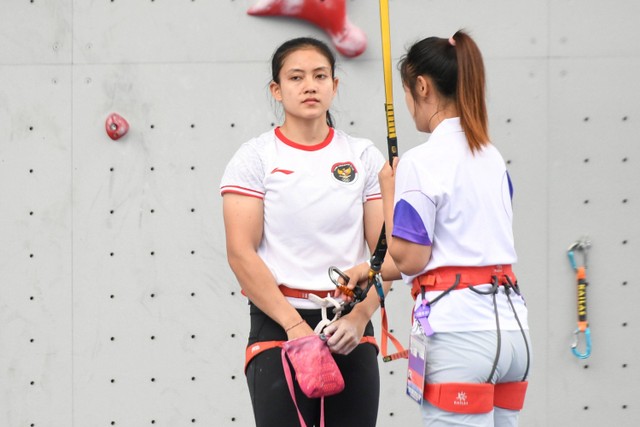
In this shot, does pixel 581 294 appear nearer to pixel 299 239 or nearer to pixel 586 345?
pixel 586 345

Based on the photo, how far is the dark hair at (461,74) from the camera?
2312 mm

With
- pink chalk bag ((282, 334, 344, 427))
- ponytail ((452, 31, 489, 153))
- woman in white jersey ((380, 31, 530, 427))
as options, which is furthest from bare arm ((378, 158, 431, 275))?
pink chalk bag ((282, 334, 344, 427))

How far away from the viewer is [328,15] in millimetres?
3906

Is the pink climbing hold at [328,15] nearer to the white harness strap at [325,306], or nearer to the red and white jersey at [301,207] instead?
the red and white jersey at [301,207]

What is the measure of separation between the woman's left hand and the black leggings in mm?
77

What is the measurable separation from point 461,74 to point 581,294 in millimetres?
2025

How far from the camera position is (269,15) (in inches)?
156

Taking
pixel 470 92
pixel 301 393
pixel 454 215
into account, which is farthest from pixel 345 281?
pixel 470 92

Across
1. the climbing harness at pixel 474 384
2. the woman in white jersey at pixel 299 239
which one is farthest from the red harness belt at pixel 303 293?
the climbing harness at pixel 474 384

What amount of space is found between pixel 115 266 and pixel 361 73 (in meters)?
1.39

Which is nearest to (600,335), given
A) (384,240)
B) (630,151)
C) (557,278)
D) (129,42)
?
(557,278)

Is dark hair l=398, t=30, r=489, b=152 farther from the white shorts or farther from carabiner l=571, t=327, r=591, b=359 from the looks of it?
carabiner l=571, t=327, r=591, b=359

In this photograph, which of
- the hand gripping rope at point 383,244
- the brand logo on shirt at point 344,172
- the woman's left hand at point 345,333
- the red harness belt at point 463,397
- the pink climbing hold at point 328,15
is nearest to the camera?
the red harness belt at point 463,397

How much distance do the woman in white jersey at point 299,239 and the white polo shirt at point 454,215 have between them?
381 mm
